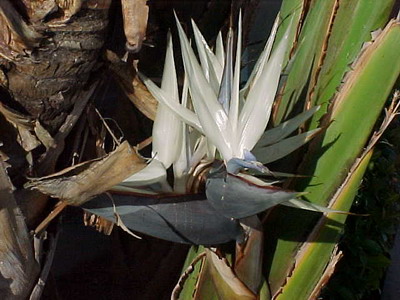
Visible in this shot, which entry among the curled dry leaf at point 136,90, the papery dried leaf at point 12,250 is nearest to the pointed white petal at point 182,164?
the curled dry leaf at point 136,90

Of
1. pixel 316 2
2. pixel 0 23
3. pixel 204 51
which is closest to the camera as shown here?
pixel 0 23

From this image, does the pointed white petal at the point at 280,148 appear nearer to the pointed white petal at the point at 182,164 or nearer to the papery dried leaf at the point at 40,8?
the pointed white petal at the point at 182,164

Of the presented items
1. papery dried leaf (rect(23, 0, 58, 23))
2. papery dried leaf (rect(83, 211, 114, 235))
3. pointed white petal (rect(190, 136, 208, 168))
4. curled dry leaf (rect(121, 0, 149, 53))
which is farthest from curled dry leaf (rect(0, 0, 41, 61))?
papery dried leaf (rect(83, 211, 114, 235))

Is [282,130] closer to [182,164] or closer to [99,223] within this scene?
[182,164]

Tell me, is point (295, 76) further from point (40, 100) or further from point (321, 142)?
point (40, 100)

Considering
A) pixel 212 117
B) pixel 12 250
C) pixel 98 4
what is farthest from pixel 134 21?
pixel 12 250

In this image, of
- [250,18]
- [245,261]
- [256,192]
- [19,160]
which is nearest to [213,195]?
[256,192]
